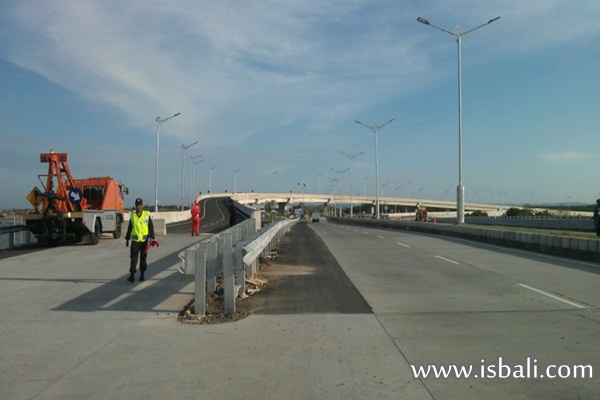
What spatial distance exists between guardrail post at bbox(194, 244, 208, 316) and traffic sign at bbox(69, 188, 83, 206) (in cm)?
1605

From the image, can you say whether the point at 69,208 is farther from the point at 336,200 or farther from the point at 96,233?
the point at 336,200

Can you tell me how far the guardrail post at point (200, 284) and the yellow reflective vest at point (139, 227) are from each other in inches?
146

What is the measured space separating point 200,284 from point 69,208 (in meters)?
15.7

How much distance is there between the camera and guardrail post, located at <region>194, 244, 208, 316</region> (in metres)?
8.60

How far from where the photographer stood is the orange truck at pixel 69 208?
67.0 ft

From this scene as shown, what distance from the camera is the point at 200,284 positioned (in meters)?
8.59

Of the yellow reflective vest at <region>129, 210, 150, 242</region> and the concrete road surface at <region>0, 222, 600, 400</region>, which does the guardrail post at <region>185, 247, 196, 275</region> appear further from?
the yellow reflective vest at <region>129, 210, 150, 242</region>

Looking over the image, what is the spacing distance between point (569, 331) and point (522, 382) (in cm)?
239

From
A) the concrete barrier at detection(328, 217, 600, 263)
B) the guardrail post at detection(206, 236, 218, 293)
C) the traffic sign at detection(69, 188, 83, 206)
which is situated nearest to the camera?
the guardrail post at detection(206, 236, 218, 293)

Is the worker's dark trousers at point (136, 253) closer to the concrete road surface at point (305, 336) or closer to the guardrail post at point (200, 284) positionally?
the concrete road surface at point (305, 336)

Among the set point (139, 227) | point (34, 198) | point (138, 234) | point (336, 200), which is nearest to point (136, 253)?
point (138, 234)

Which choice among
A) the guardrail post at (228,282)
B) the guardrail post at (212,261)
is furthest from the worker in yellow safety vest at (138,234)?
the guardrail post at (228,282)

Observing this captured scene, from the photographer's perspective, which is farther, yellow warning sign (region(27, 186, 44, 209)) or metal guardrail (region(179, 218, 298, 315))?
yellow warning sign (region(27, 186, 44, 209))

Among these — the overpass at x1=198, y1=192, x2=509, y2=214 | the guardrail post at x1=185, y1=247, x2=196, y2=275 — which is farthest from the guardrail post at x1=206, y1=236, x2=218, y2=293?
the overpass at x1=198, y1=192, x2=509, y2=214
